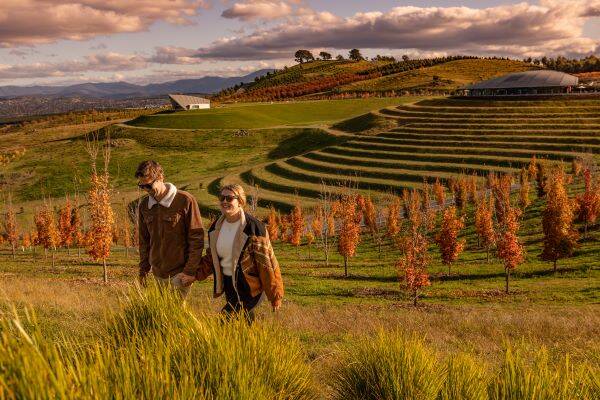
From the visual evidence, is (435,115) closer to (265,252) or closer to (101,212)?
(101,212)

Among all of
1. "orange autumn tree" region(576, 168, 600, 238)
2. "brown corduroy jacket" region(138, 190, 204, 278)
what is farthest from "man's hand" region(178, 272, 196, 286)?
"orange autumn tree" region(576, 168, 600, 238)

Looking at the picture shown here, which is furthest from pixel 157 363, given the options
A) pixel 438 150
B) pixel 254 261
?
pixel 438 150

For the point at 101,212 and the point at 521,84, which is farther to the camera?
the point at 521,84

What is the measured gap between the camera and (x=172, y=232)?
24.2ft

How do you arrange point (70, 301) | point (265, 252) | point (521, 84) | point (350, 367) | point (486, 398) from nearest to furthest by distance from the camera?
point (486, 398), point (350, 367), point (265, 252), point (70, 301), point (521, 84)

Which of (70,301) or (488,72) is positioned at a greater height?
(488,72)

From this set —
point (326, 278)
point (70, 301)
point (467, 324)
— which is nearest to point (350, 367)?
point (467, 324)

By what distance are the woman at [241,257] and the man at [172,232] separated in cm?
61

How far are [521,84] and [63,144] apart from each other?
348ft

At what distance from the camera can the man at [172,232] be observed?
7.21 metres

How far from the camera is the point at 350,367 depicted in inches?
201

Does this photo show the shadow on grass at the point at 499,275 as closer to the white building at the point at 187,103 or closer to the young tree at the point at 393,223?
the young tree at the point at 393,223

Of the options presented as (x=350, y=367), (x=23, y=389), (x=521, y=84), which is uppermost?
(x=521, y=84)

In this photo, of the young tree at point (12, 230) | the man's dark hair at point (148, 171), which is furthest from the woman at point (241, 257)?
the young tree at point (12, 230)
